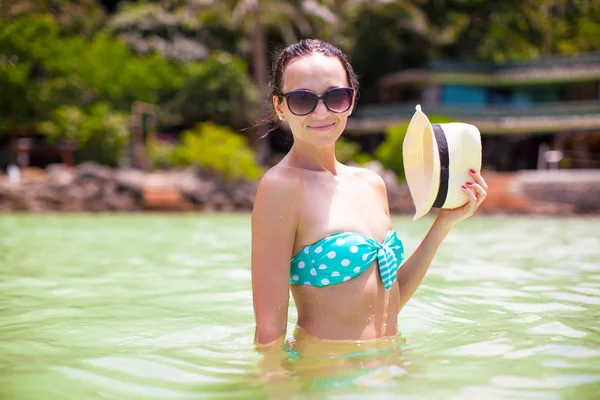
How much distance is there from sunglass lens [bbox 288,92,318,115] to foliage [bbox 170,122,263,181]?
14340mm

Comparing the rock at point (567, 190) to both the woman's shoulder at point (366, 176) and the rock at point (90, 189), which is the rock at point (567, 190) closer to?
the rock at point (90, 189)

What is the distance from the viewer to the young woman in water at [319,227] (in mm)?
2309

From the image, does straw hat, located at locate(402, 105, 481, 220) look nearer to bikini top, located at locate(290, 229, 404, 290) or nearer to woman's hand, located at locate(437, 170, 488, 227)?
woman's hand, located at locate(437, 170, 488, 227)

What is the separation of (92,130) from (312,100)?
59.6 ft

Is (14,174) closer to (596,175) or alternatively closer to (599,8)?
(596,175)

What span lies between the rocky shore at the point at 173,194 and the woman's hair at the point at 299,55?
13180 millimetres

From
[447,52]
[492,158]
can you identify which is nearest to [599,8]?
[447,52]

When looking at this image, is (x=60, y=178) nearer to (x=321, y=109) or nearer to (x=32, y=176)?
(x=32, y=176)

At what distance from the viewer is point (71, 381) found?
7.55 feet

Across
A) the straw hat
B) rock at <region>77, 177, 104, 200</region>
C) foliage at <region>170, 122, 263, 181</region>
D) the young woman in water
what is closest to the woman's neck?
the young woman in water

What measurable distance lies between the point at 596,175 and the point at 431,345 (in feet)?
49.5

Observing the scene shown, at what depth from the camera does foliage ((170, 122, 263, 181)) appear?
55.0 ft

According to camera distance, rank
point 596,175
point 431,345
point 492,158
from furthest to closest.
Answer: point 492,158, point 596,175, point 431,345

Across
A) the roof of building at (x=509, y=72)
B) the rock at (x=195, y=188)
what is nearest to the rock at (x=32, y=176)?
the rock at (x=195, y=188)
